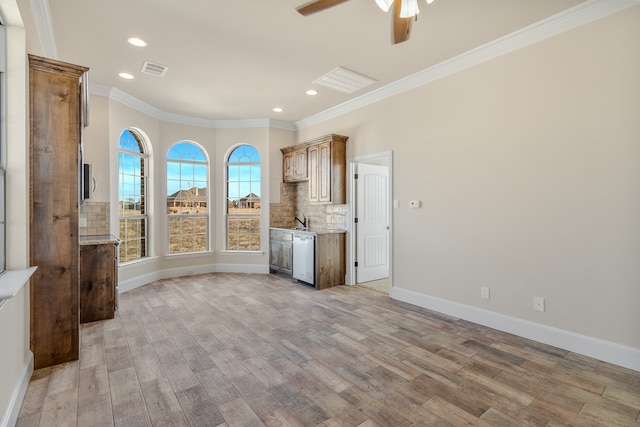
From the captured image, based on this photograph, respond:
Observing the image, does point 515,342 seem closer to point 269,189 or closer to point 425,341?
point 425,341

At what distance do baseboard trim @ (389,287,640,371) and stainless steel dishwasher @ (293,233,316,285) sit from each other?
65.2 inches

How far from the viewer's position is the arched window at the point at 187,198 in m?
5.73

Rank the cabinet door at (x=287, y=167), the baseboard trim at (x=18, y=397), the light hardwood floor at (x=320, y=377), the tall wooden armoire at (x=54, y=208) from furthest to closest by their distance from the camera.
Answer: the cabinet door at (x=287, y=167) → the tall wooden armoire at (x=54, y=208) → the light hardwood floor at (x=320, y=377) → the baseboard trim at (x=18, y=397)

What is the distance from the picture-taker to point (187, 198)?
232 inches

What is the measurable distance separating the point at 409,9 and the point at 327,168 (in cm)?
326

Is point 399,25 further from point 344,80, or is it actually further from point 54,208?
point 54,208

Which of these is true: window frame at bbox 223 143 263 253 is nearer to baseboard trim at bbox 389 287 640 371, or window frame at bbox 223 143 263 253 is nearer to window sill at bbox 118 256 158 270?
window sill at bbox 118 256 158 270

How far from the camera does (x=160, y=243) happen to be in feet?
18.2

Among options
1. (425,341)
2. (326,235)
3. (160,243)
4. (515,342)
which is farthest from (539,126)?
(160,243)

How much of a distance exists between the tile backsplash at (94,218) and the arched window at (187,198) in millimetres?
1245

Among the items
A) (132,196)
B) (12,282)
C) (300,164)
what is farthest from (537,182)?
(132,196)

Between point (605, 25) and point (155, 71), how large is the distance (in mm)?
4540

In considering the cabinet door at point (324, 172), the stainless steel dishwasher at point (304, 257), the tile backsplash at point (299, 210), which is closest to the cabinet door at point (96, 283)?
the stainless steel dishwasher at point (304, 257)

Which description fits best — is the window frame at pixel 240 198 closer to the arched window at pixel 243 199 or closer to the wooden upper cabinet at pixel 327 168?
the arched window at pixel 243 199
